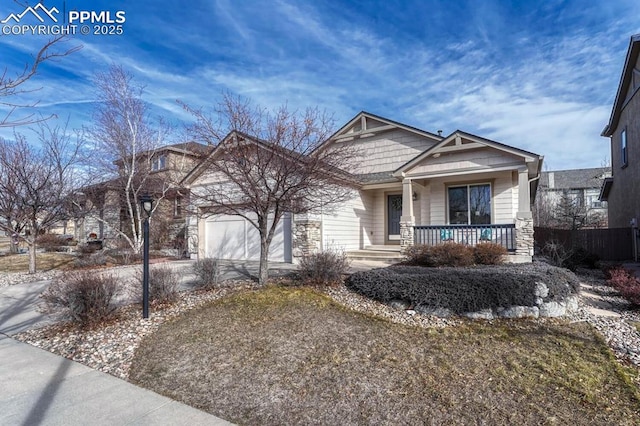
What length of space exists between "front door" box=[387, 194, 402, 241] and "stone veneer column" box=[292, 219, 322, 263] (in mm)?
4661

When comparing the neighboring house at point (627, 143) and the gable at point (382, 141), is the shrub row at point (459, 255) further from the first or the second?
the neighboring house at point (627, 143)

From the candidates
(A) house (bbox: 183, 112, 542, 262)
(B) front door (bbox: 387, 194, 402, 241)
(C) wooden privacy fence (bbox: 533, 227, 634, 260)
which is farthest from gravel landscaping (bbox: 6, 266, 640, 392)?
(C) wooden privacy fence (bbox: 533, 227, 634, 260)

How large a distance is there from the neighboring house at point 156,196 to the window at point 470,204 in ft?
36.0

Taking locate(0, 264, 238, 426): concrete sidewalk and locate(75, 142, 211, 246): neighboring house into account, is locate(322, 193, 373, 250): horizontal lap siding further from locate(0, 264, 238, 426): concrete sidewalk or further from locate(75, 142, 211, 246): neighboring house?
locate(0, 264, 238, 426): concrete sidewalk

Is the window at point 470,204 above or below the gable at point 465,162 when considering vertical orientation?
below

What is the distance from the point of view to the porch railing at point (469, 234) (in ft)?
38.0

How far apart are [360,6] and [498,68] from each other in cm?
593

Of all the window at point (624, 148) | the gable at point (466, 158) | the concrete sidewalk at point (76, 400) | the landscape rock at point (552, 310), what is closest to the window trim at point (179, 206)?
the concrete sidewalk at point (76, 400)

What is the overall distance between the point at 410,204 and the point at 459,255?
3820mm

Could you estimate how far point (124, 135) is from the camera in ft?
51.5

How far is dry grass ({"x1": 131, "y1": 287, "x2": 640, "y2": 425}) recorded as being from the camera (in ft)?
10.4

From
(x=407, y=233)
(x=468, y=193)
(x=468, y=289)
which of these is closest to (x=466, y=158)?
(x=468, y=193)

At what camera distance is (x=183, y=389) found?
3.74 m

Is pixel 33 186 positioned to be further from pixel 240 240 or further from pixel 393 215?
pixel 393 215
